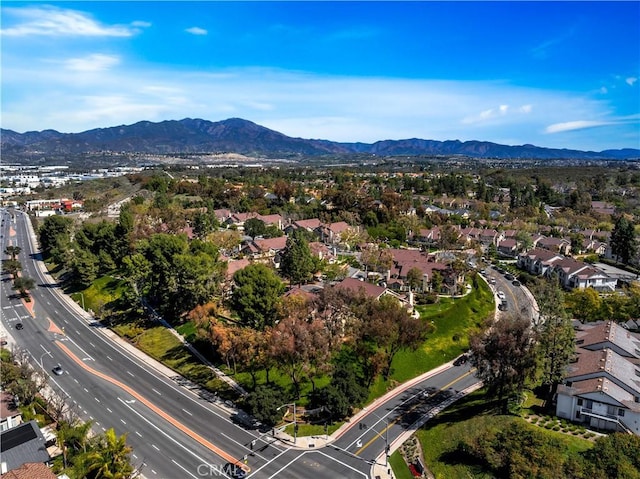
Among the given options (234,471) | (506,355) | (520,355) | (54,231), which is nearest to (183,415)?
(234,471)

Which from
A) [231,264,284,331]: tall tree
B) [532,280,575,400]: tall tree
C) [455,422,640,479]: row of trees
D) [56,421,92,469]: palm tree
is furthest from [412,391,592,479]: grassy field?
[56,421,92,469]: palm tree

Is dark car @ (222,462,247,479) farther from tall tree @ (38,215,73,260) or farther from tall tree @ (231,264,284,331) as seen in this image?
tall tree @ (38,215,73,260)

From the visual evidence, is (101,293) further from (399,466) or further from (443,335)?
(399,466)

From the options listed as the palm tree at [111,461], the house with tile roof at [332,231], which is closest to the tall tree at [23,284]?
the palm tree at [111,461]

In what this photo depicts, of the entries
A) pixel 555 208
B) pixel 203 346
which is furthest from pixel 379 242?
pixel 555 208

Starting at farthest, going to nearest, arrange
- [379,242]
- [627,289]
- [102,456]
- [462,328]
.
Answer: [379,242] → [627,289] → [462,328] → [102,456]

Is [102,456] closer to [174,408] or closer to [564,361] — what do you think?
[174,408]
